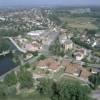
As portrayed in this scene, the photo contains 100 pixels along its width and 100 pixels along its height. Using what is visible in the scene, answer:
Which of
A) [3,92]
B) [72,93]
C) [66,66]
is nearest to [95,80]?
[66,66]

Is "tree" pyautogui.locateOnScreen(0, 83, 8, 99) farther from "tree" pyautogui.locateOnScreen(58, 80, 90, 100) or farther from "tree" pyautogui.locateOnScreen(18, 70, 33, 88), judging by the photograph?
"tree" pyautogui.locateOnScreen(58, 80, 90, 100)

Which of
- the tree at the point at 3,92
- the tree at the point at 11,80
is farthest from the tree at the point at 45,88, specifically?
the tree at the point at 3,92

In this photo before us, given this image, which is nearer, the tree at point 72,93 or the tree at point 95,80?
the tree at point 72,93

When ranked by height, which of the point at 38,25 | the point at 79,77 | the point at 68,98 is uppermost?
A: the point at 68,98

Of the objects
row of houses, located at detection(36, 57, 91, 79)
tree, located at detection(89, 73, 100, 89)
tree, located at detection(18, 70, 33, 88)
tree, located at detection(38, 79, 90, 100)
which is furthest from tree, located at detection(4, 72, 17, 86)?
tree, located at detection(89, 73, 100, 89)

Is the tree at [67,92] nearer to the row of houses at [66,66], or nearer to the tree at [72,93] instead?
the tree at [72,93]

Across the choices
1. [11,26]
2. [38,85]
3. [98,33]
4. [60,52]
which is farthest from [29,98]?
[11,26]

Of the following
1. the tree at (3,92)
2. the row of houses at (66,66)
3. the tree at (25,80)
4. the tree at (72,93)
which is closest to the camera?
the tree at (72,93)

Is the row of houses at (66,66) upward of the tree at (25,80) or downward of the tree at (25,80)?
downward

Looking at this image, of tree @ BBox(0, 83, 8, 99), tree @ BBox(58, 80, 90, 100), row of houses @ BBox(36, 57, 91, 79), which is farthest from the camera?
row of houses @ BBox(36, 57, 91, 79)

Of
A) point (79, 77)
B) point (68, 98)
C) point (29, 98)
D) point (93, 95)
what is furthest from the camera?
point (79, 77)

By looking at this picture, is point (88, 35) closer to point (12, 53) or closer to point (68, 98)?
point (12, 53)
